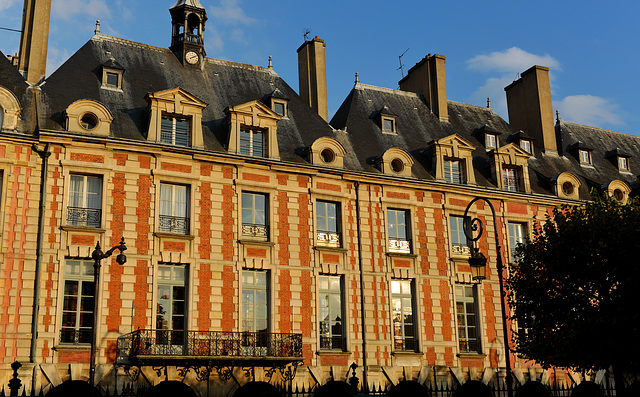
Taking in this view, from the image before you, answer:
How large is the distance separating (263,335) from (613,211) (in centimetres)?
1048

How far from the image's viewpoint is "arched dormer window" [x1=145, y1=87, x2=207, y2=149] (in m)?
22.1

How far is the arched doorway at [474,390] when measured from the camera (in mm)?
A: 24234

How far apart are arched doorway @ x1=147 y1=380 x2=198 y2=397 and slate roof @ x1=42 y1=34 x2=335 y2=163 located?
7041mm

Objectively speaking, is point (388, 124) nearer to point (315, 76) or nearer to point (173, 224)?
point (315, 76)

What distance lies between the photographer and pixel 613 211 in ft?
65.9

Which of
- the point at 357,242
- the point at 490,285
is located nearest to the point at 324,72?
the point at 357,242

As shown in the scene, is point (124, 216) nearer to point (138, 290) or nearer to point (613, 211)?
point (138, 290)

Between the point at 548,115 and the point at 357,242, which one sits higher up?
the point at 548,115

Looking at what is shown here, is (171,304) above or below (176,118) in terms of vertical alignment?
below

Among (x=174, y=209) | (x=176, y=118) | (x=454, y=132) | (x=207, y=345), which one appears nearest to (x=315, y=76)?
(x=454, y=132)

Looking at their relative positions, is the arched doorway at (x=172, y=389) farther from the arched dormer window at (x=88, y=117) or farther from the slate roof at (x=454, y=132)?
the slate roof at (x=454, y=132)

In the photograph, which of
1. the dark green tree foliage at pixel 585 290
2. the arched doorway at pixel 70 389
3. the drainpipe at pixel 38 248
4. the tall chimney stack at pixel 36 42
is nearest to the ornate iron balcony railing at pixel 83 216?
the drainpipe at pixel 38 248

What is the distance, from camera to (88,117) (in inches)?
847

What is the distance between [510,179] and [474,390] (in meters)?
8.13
